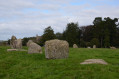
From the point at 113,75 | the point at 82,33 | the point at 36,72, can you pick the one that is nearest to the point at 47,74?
the point at 36,72

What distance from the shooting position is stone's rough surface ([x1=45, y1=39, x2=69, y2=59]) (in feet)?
51.8

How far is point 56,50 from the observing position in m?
15.9

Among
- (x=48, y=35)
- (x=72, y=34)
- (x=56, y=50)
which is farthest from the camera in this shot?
→ (x=72, y=34)

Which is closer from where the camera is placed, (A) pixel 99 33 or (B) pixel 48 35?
(B) pixel 48 35

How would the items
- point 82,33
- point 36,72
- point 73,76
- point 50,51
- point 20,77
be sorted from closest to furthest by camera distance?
point 73,76
point 20,77
point 36,72
point 50,51
point 82,33

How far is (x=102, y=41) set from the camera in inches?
2719

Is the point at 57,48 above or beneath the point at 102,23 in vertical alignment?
beneath

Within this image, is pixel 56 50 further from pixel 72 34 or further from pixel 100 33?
pixel 100 33

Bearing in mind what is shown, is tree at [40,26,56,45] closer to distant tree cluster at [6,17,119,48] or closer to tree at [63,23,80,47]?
distant tree cluster at [6,17,119,48]

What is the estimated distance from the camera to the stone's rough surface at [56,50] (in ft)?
51.8

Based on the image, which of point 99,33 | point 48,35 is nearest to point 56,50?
point 48,35

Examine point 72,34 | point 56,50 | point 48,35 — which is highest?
point 72,34

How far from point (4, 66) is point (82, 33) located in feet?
233

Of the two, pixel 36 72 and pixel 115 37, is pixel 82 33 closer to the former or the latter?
pixel 115 37
